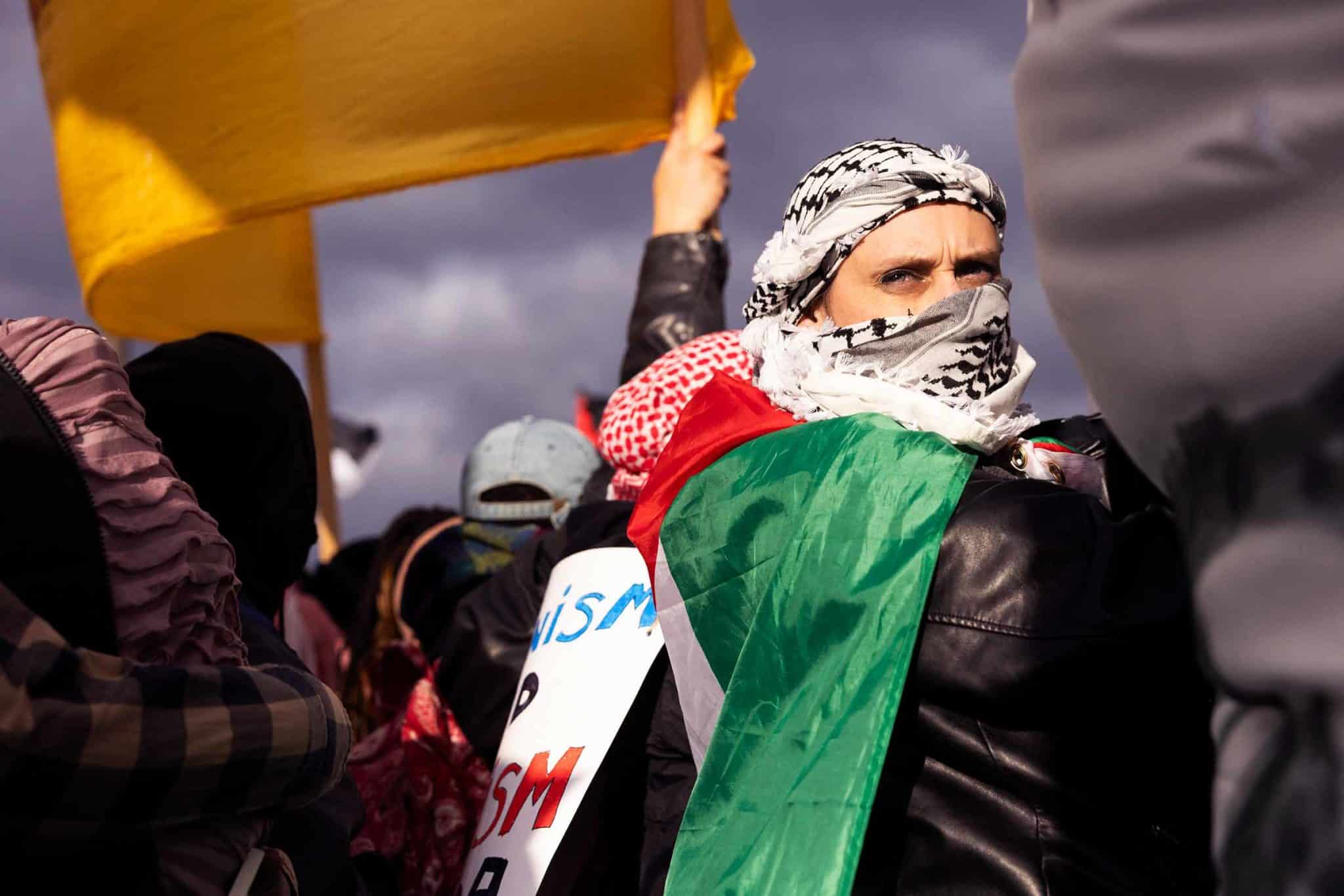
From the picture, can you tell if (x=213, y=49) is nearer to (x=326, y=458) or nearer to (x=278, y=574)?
(x=326, y=458)

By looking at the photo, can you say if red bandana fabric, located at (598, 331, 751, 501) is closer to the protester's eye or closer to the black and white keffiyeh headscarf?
the black and white keffiyeh headscarf

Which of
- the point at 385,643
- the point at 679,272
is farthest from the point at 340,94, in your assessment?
the point at 385,643

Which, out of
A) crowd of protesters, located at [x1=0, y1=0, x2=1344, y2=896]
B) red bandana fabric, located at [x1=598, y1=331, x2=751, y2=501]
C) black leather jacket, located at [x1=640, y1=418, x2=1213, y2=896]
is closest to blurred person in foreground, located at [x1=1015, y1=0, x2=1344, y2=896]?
crowd of protesters, located at [x1=0, y1=0, x2=1344, y2=896]

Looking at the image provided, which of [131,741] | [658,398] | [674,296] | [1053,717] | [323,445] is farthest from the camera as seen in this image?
[323,445]

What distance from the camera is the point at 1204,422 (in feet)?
2.89

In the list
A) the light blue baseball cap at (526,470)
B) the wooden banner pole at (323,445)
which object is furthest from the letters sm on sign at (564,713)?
the wooden banner pole at (323,445)

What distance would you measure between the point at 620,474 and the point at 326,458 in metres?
2.90

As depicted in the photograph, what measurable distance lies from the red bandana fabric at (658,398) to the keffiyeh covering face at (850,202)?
1.31 feet

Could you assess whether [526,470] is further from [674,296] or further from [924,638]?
[924,638]

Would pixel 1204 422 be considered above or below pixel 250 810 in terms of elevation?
above

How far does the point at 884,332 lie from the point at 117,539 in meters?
1.19

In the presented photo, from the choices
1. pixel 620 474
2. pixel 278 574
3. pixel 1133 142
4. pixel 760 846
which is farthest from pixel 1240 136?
pixel 620 474

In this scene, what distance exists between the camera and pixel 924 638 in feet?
5.77

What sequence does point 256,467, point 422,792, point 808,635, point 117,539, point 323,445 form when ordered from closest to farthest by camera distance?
1. point 117,539
2. point 808,635
3. point 256,467
4. point 422,792
5. point 323,445
